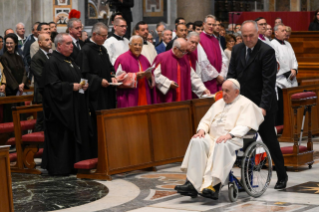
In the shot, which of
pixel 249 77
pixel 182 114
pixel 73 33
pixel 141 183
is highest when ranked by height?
pixel 73 33

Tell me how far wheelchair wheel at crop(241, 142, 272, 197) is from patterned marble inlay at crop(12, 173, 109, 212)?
1.61 m

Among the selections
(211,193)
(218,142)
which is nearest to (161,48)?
(218,142)

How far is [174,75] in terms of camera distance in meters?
9.35

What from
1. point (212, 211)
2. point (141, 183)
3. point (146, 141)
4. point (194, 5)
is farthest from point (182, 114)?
point (194, 5)

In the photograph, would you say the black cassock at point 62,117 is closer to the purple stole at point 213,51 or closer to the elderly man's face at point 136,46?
the elderly man's face at point 136,46

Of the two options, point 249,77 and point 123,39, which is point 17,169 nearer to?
point 123,39

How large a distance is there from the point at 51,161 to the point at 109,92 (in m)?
1.28

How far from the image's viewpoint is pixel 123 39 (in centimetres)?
980

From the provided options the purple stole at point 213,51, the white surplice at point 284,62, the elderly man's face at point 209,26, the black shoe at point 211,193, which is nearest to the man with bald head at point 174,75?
the purple stole at point 213,51

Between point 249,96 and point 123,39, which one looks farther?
point 123,39

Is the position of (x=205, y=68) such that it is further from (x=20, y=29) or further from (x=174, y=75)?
(x=20, y=29)

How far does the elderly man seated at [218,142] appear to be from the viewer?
629 centimetres

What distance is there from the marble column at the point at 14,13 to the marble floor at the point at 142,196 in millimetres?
8168

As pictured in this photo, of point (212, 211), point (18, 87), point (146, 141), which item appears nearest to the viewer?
point (212, 211)
